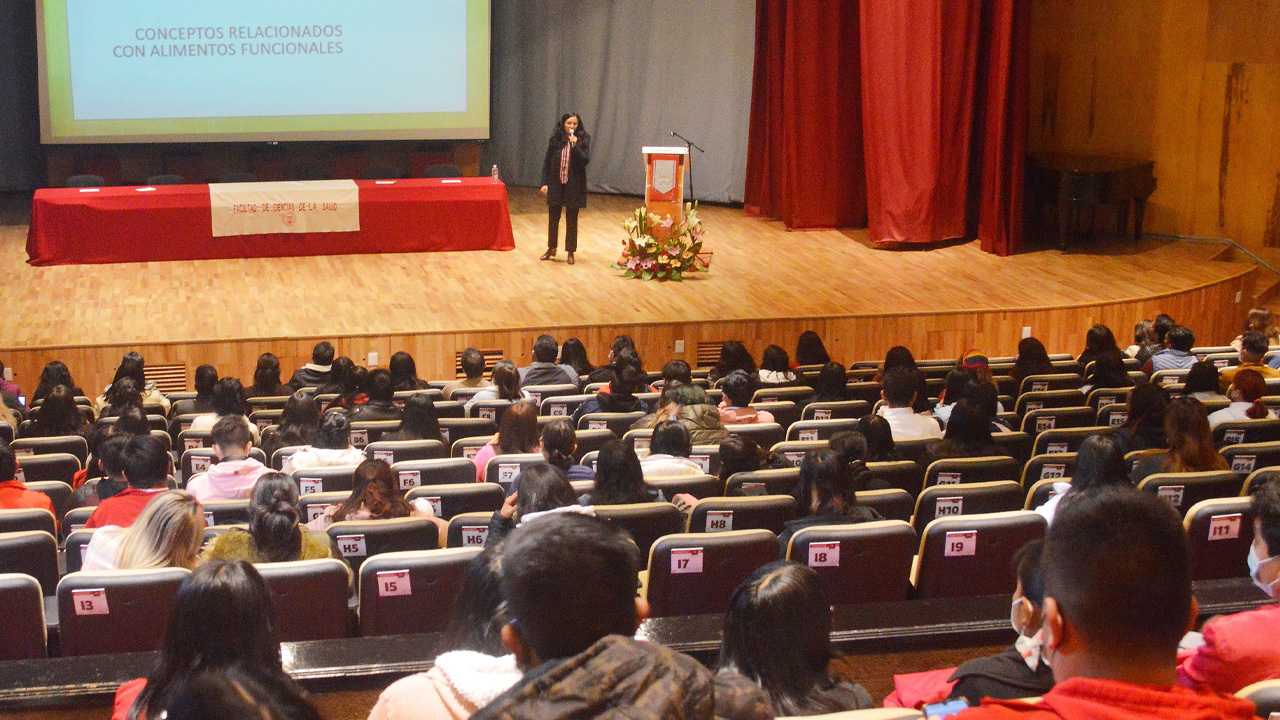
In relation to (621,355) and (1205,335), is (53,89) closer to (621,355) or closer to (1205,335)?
(621,355)

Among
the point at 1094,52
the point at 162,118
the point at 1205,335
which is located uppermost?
the point at 1094,52

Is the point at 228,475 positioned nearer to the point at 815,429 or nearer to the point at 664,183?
the point at 815,429

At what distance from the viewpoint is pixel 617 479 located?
402 cm

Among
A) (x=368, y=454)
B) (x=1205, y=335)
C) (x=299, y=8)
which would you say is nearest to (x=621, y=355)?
(x=368, y=454)

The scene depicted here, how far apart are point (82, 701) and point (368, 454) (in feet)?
8.33

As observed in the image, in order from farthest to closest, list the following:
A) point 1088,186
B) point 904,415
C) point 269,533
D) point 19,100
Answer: point 19,100
point 1088,186
point 904,415
point 269,533

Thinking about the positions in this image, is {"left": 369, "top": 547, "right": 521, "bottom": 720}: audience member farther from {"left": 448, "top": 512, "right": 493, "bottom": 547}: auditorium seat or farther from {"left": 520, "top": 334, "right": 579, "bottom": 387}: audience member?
{"left": 520, "top": 334, "right": 579, "bottom": 387}: audience member

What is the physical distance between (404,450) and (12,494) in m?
1.49

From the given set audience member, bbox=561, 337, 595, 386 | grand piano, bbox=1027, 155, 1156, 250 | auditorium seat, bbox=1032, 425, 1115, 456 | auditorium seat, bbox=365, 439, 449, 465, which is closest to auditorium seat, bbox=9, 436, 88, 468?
auditorium seat, bbox=365, 439, 449, 465

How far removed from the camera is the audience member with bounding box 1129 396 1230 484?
4293 mm

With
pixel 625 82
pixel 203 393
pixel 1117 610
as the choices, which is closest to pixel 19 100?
pixel 625 82

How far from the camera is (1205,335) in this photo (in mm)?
9828

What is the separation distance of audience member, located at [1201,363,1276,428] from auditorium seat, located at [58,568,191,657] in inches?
171

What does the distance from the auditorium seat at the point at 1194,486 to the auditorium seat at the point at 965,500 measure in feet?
1.35
